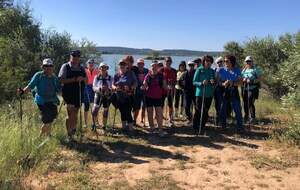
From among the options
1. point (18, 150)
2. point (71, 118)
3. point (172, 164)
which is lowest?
point (172, 164)

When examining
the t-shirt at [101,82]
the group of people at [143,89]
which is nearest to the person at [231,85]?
the group of people at [143,89]

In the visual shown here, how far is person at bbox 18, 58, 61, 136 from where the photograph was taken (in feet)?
31.3

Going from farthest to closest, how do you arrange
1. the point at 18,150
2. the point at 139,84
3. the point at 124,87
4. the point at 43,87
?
1. the point at 139,84
2. the point at 124,87
3. the point at 43,87
4. the point at 18,150

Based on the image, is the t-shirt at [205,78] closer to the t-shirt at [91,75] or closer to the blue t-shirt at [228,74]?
the blue t-shirt at [228,74]

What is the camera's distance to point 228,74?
11711mm

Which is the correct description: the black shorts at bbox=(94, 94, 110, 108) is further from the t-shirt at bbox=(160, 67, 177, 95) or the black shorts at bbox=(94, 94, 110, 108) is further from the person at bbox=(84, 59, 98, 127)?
the t-shirt at bbox=(160, 67, 177, 95)

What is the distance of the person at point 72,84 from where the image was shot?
392 inches

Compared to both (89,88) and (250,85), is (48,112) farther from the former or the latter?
(250,85)

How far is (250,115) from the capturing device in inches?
524

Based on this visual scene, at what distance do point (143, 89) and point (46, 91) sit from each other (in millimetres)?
2482

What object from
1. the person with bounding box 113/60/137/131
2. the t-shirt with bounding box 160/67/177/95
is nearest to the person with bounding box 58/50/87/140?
the person with bounding box 113/60/137/131

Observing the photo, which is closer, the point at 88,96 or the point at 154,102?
the point at 154,102

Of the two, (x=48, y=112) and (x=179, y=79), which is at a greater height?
(x=179, y=79)

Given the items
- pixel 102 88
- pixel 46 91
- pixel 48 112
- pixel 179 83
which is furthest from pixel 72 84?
pixel 179 83
